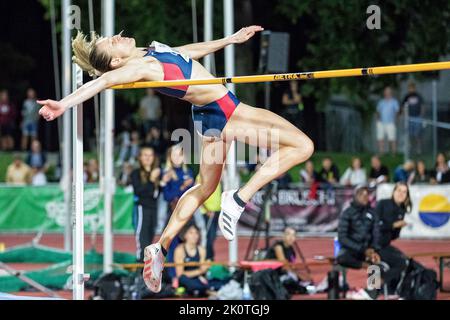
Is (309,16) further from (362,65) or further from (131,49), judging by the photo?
(131,49)

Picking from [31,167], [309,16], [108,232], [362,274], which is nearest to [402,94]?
[309,16]

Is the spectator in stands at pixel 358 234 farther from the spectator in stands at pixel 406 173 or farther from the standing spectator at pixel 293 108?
the spectator in stands at pixel 406 173

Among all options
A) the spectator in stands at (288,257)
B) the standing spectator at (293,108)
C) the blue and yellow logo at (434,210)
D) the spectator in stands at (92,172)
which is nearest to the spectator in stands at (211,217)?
the spectator in stands at (288,257)

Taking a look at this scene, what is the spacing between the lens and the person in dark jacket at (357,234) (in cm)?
1234

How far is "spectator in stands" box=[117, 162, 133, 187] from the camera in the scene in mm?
20172

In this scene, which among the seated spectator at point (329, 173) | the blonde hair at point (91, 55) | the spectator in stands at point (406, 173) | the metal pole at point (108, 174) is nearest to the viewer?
the blonde hair at point (91, 55)

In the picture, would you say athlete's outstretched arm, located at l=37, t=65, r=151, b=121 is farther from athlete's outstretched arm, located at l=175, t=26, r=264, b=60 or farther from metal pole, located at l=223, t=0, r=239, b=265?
metal pole, located at l=223, t=0, r=239, b=265

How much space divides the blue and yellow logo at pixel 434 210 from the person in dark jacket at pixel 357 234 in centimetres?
577

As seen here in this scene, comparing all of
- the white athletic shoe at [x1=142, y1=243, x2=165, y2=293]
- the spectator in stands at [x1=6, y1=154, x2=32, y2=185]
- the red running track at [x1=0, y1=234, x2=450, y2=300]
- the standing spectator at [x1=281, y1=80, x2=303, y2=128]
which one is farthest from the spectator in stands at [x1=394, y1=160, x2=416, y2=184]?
the white athletic shoe at [x1=142, y1=243, x2=165, y2=293]

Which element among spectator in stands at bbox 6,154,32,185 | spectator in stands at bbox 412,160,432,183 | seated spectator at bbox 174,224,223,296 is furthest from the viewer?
spectator in stands at bbox 6,154,32,185

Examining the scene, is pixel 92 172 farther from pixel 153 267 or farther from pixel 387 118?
pixel 153 267

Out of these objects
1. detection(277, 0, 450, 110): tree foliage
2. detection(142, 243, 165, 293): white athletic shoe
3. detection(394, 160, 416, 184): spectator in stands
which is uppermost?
detection(277, 0, 450, 110): tree foliage

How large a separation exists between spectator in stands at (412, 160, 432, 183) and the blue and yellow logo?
482mm

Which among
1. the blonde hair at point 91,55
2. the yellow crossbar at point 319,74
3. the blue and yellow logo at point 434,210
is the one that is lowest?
the blue and yellow logo at point 434,210
